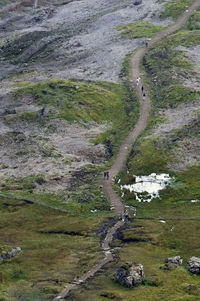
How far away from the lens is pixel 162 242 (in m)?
82.1

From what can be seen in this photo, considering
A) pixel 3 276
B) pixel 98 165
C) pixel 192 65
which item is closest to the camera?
pixel 3 276

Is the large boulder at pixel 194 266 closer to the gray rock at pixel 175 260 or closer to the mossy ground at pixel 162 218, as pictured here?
the mossy ground at pixel 162 218

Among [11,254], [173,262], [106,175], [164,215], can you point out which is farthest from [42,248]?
[106,175]

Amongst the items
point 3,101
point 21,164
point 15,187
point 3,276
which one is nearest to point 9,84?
point 3,101

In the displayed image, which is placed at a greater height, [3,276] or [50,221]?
[3,276]

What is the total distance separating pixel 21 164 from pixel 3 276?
56125mm

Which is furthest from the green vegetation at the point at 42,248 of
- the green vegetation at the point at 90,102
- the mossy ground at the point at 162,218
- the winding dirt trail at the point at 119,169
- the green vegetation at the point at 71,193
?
the green vegetation at the point at 90,102

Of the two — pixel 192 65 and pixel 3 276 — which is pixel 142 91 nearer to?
pixel 192 65

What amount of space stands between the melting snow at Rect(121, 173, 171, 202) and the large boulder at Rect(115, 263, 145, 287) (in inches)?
1457

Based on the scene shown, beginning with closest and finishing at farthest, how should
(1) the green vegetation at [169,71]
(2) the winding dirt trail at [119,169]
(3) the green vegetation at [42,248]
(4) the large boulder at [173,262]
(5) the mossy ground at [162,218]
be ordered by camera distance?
(5) the mossy ground at [162,218]
(3) the green vegetation at [42,248]
(2) the winding dirt trail at [119,169]
(4) the large boulder at [173,262]
(1) the green vegetation at [169,71]

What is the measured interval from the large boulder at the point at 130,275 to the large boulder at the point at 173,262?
5306 millimetres

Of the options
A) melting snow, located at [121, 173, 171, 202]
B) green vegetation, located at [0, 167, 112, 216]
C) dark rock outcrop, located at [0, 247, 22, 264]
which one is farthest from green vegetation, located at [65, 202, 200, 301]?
dark rock outcrop, located at [0, 247, 22, 264]

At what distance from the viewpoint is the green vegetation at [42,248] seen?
6644 cm

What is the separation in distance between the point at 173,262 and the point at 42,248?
2338 cm
